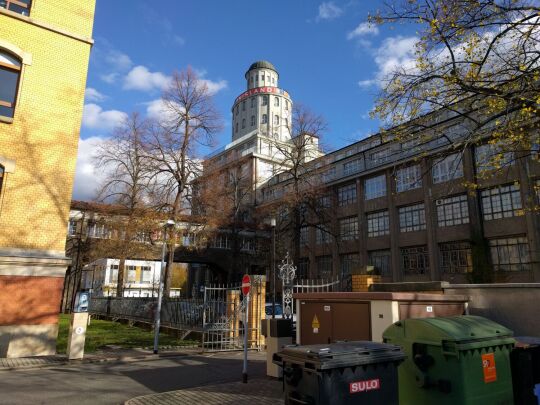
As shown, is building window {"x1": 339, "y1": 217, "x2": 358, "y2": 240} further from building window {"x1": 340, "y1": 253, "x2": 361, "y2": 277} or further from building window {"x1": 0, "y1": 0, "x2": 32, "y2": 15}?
building window {"x1": 0, "y1": 0, "x2": 32, "y2": 15}

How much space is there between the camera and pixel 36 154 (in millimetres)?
14484

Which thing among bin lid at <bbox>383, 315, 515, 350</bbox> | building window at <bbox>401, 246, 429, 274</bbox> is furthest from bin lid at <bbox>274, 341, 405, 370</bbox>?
building window at <bbox>401, 246, 429, 274</bbox>

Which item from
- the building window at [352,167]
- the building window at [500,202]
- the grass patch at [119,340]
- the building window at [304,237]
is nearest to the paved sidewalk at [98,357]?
the grass patch at [119,340]

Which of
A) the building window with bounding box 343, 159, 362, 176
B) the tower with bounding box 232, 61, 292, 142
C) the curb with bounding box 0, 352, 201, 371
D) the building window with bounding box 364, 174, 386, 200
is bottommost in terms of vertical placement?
A: the curb with bounding box 0, 352, 201, 371

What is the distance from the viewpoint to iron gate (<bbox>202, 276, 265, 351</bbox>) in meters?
15.8

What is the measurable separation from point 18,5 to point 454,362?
56.2ft

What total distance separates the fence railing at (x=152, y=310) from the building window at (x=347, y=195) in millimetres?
26613

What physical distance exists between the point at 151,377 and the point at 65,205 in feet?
24.4

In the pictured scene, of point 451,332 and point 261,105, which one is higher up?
point 261,105

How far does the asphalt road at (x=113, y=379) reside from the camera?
8.34 meters

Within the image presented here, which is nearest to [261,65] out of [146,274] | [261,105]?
[261,105]

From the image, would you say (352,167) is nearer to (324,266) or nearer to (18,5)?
(324,266)

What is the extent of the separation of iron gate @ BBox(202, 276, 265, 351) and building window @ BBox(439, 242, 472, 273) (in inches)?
931

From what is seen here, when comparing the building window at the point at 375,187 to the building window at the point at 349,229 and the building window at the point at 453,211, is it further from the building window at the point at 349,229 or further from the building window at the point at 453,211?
the building window at the point at 453,211
